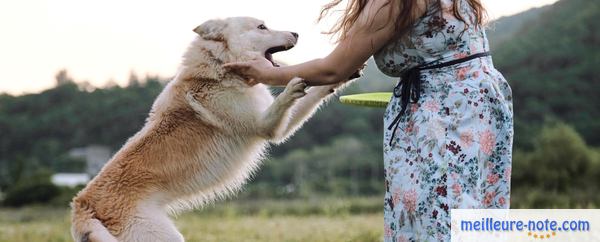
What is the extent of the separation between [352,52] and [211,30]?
6.15 ft

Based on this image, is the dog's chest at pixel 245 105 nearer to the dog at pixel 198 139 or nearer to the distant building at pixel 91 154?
the dog at pixel 198 139

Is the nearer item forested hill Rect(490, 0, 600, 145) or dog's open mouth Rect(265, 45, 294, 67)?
dog's open mouth Rect(265, 45, 294, 67)

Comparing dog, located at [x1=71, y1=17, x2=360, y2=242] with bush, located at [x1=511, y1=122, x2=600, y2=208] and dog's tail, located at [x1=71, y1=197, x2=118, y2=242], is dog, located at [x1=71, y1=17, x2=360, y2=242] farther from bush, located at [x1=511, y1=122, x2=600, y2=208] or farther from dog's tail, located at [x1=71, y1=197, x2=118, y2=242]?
bush, located at [x1=511, y1=122, x2=600, y2=208]

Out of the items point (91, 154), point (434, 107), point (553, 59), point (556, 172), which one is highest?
point (434, 107)

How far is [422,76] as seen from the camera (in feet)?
10.6

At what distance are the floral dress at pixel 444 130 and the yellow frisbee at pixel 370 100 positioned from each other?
514mm

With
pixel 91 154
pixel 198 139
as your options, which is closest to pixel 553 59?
pixel 91 154

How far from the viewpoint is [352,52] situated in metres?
3.24

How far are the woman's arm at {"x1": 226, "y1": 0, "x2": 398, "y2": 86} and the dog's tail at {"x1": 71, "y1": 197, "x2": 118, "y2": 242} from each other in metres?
1.33

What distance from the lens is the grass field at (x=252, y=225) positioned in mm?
7070

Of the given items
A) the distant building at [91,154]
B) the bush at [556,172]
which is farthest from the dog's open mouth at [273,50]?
the distant building at [91,154]

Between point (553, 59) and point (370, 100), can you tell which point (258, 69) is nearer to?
point (370, 100)

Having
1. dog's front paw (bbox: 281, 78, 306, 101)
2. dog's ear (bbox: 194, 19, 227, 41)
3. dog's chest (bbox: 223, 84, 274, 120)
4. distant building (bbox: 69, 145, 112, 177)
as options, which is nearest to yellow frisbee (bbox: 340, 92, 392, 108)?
dog's front paw (bbox: 281, 78, 306, 101)

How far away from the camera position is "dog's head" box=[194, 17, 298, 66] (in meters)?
4.88
